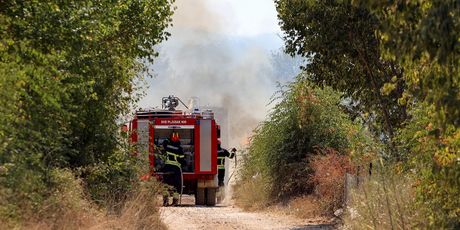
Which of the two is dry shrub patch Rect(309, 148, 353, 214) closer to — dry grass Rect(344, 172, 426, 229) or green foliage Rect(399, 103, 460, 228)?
dry grass Rect(344, 172, 426, 229)

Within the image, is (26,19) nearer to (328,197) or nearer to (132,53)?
(132,53)

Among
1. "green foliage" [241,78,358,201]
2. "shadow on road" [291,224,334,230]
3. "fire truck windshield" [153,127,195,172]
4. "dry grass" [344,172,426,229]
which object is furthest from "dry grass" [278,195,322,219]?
"dry grass" [344,172,426,229]

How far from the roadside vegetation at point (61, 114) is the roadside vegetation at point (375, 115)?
3.95 meters

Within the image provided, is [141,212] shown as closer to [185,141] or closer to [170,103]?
[185,141]

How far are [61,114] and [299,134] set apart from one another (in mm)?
14819

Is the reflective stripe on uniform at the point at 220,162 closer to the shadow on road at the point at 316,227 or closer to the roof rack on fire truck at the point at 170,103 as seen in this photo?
the roof rack on fire truck at the point at 170,103

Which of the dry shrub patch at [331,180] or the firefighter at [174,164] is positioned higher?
the firefighter at [174,164]

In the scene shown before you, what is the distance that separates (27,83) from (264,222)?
1137cm

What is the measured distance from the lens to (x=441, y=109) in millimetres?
6555

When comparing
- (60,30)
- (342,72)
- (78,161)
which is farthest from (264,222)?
(60,30)

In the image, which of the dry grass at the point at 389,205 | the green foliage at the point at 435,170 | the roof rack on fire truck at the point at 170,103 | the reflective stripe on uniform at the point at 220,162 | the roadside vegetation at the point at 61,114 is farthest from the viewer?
the roof rack on fire truck at the point at 170,103

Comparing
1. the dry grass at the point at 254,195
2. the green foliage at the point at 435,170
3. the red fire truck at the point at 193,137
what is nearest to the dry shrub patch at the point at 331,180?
the dry grass at the point at 254,195

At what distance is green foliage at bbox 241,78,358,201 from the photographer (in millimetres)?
26906

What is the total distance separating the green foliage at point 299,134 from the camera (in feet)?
88.3
